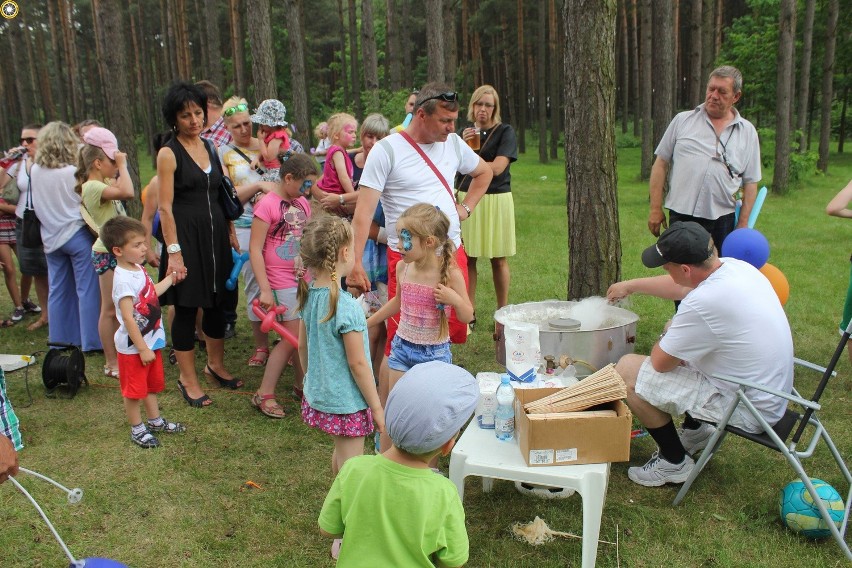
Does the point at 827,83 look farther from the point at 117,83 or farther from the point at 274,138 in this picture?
the point at 274,138

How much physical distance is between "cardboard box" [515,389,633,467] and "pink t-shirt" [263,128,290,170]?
345cm

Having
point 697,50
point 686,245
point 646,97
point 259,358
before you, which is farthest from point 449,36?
point 686,245

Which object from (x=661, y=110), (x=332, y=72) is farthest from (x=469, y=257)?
(x=332, y=72)

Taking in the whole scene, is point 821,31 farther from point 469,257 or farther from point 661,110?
point 469,257

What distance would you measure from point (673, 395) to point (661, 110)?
12839mm

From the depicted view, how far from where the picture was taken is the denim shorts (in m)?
3.40

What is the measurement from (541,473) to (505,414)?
360mm

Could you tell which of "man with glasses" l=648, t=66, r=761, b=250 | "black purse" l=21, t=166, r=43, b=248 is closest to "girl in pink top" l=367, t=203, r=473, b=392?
"man with glasses" l=648, t=66, r=761, b=250

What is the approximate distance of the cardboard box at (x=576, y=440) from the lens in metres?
2.75

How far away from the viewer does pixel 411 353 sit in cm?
341

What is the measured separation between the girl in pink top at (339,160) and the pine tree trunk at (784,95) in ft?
38.2

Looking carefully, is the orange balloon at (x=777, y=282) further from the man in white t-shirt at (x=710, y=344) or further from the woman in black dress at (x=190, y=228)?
the woman in black dress at (x=190, y=228)

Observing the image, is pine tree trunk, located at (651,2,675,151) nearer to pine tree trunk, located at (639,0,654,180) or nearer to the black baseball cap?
A: pine tree trunk, located at (639,0,654,180)

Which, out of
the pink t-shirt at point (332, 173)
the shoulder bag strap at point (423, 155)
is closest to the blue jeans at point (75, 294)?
the pink t-shirt at point (332, 173)
